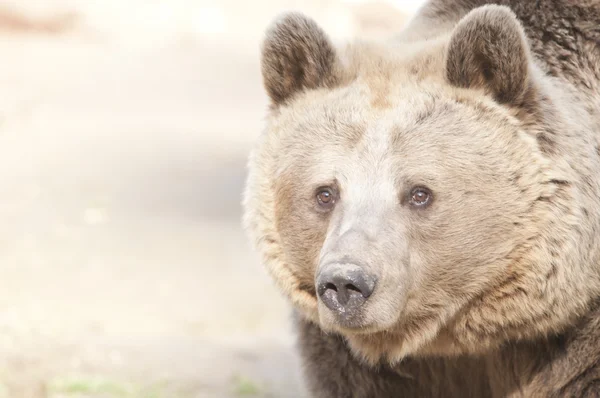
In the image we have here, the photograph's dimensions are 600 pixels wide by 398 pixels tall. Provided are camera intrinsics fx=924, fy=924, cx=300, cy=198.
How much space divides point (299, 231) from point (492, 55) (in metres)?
1.02

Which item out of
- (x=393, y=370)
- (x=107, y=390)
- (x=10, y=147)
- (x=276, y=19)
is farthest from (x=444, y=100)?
(x=10, y=147)

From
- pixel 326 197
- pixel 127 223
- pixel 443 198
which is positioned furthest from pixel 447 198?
pixel 127 223

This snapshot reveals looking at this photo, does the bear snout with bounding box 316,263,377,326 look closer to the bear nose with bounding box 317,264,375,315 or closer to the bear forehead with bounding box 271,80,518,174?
the bear nose with bounding box 317,264,375,315

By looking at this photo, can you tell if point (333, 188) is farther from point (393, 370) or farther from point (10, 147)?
point (10, 147)

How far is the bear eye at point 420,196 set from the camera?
11.4ft

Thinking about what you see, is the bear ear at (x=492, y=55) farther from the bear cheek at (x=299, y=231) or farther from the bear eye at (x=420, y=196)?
the bear cheek at (x=299, y=231)

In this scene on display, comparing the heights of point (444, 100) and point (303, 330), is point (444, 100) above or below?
above

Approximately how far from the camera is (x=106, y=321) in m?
7.88

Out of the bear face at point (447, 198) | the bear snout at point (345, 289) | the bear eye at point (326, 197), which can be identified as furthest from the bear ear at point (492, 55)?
the bear snout at point (345, 289)

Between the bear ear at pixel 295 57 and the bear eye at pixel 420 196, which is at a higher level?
the bear ear at pixel 295 57

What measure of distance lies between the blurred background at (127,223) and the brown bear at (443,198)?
617 millimetres

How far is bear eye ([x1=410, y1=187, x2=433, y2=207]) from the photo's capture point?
137 inches

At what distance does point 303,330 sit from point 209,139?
9.60m

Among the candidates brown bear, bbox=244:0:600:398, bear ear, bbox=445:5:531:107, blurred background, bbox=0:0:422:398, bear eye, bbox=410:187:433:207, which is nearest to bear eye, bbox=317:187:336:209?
brown bear, bbox=244:0:600:398
